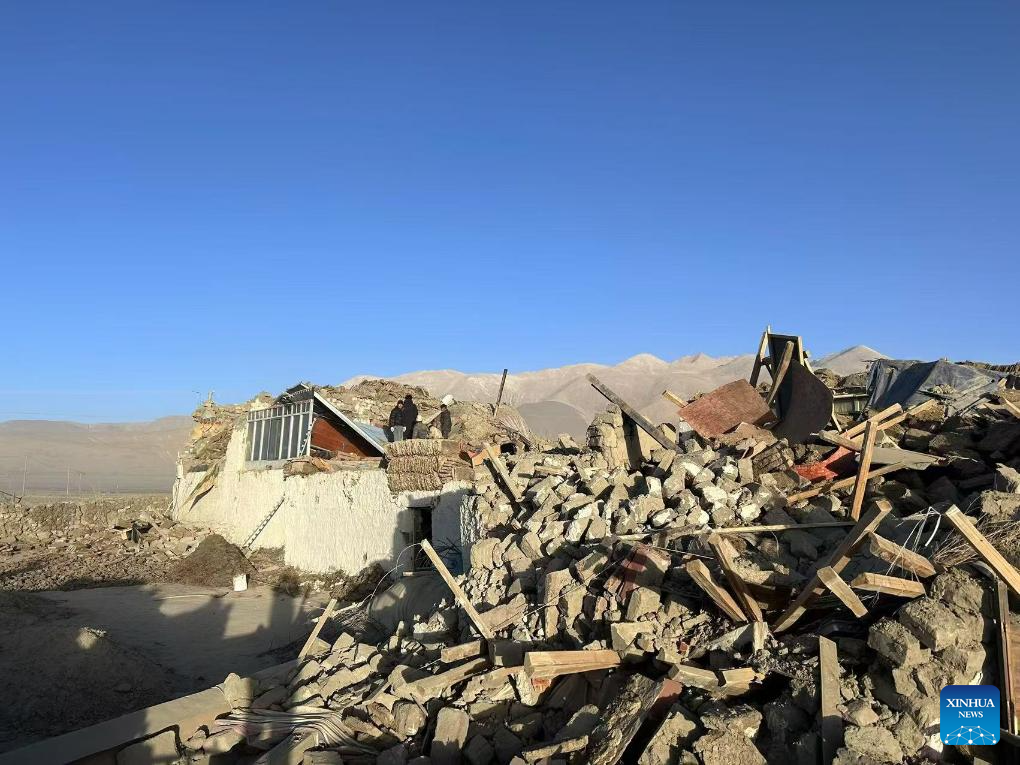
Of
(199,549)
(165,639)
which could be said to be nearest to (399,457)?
(165,639)

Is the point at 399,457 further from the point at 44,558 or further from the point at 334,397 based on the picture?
the point at 44,558

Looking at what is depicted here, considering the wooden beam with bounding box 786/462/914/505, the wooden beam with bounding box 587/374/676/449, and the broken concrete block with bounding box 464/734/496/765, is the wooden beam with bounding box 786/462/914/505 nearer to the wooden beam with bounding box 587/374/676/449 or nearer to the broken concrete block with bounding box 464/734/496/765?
the wooden beam with bounding box 587/374/676/449

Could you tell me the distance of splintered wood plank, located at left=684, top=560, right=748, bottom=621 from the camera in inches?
202

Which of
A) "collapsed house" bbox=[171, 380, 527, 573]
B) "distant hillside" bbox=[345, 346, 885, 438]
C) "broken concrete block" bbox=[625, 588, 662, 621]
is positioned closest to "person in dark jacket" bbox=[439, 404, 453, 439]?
→ "collapsed house" bbox=[171, 380, 527, 573]

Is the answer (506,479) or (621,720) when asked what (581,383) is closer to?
(506,479)

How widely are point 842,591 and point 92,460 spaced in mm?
80917

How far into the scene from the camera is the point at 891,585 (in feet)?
14.1

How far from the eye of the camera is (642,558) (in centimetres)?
594

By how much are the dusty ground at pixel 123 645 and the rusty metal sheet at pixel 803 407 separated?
807 cm

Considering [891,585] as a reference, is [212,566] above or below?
below

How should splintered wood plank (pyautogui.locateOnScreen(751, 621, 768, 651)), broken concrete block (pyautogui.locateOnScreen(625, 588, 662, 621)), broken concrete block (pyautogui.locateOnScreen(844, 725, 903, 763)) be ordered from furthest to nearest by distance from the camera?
1. broken concrete block (pyautogui.locateOnScreen(625, 588, 662, 621))
2. splintered wood plank (pyautogui.locateOnScreen(751, 621, 768, 651))
3. broken concrete block (pyautogui.locateOnScreen(844, 725, 903, 763))

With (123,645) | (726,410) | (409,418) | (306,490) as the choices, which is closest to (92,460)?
(306,490)

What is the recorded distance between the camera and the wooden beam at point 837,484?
752 centimetres

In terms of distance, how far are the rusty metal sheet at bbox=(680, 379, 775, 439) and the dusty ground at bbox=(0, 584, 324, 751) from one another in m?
7.02
